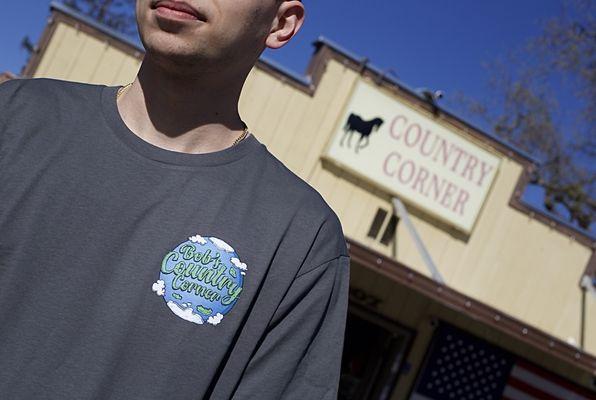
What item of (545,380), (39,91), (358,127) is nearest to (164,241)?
(39,91)

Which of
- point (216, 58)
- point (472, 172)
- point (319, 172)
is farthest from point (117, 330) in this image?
point (472, 172)

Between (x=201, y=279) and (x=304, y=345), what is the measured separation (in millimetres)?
279

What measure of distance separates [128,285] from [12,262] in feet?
0.75

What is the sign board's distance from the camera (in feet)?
35.6

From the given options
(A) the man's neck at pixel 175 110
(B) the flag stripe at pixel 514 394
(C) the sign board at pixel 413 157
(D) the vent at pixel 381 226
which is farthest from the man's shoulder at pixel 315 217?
(B) the flag stripe at pixel 514 394

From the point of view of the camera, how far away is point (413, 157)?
11148 millimetres

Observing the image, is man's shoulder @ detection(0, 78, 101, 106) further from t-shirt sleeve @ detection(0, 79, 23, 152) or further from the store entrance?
the store entrance

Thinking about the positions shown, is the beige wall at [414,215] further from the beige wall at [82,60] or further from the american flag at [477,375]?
the american flag at [477,375]

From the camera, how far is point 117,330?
145 centimetres

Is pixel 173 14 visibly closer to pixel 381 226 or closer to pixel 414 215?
pixel 381 226

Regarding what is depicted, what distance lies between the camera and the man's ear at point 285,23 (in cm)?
187

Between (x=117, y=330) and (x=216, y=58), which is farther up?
(x=216, y=58)

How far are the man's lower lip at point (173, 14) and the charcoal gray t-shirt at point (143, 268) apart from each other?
0.23 m

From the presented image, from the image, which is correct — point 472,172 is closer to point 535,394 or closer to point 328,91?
point 328,91
